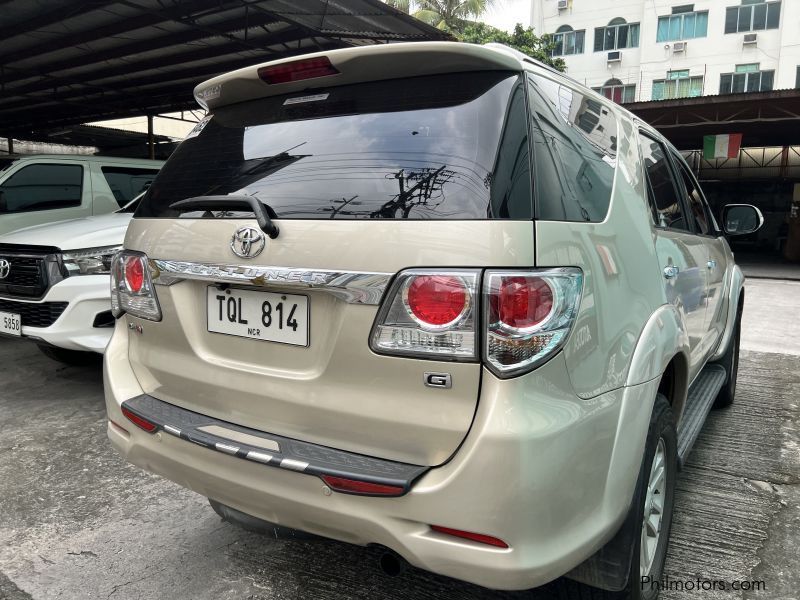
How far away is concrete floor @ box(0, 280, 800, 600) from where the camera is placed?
223cm

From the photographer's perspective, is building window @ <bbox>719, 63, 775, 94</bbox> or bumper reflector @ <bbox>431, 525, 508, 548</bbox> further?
building window @ <bbox>719, 63, 775, 94</bbox>

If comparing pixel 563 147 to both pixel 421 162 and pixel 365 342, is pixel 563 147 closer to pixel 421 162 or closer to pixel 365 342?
pixel 421 162

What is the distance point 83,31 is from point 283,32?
317cm

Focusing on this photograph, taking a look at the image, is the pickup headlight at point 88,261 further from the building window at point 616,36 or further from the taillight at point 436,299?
the building window at point 616,36

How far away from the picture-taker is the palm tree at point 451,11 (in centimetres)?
2667

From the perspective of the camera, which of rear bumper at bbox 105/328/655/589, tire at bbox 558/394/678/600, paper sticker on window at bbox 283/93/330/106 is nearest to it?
rear bumper at bbox 105/328/655/589

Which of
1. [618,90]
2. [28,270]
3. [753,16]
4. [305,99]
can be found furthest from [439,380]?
[618,90]

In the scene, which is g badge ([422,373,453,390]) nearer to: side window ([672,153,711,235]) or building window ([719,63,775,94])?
side window ([672,153,711,235])

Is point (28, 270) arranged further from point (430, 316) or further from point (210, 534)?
point (430, 316)

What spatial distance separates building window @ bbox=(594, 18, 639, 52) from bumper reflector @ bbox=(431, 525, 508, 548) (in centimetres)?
2996

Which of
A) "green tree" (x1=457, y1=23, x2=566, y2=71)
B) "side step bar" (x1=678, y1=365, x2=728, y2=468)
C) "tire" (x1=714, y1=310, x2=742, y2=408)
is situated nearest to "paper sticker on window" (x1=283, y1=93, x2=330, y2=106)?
"side step bar" (x1=678, y1=365, x2=728, y2=468)

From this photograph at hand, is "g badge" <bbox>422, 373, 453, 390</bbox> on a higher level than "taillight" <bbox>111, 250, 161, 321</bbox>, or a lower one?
lower

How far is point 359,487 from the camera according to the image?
5.02ft

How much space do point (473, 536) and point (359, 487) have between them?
0.97 feet
